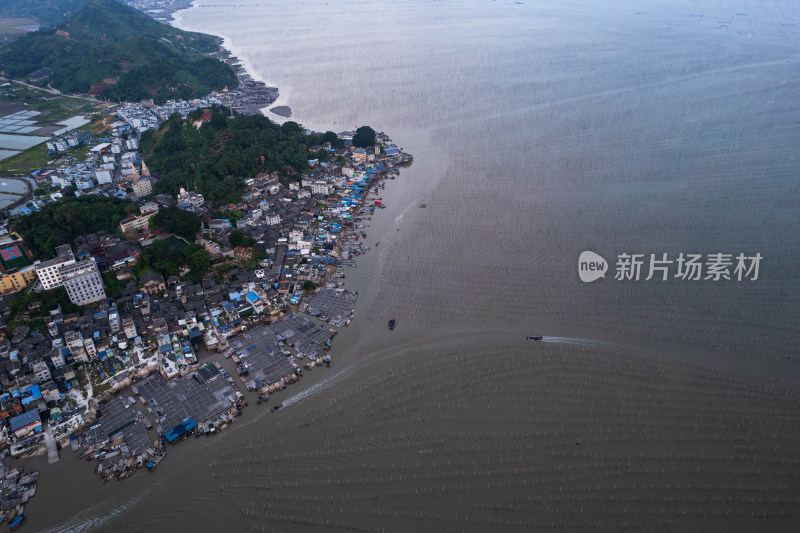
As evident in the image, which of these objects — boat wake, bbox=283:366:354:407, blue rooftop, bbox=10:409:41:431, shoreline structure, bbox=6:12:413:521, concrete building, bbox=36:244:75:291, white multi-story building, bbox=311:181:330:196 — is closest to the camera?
shoreline structure, bbox=6:12:413:521

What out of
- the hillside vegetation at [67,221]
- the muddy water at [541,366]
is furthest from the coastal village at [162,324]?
the muddy water at [541,366]

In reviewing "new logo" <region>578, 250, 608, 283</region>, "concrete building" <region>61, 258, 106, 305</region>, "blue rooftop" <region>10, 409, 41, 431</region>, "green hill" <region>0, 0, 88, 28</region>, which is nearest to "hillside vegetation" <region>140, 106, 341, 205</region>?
"concrete building" <region>61, 258, 106, 305</region>

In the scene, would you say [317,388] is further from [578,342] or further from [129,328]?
[578,342]

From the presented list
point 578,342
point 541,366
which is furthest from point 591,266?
point 541,366

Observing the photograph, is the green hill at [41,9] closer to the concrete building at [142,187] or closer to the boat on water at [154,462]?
the concrete building at [142,187]

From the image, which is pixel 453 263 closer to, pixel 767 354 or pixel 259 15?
pixel 767 354

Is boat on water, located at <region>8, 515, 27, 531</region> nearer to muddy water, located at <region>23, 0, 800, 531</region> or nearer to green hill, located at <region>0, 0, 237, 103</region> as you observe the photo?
muddy water, located at <region>23, 0, 800, 531</region>
